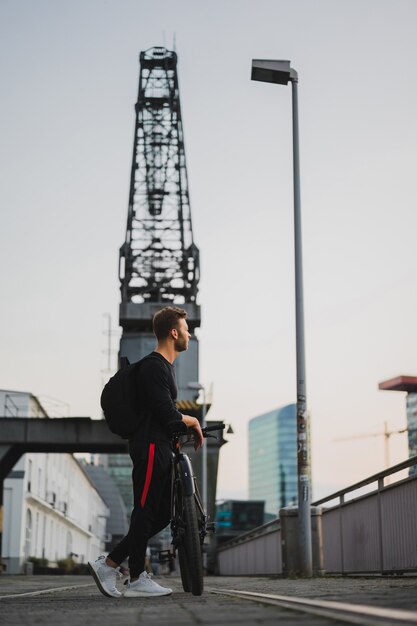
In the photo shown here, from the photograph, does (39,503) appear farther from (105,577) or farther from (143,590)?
(143,590)

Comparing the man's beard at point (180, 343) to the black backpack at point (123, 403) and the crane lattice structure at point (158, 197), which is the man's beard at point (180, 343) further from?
the crane lattice structure at point (158, 197)

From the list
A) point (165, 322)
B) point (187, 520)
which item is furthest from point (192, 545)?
point (165, 322)

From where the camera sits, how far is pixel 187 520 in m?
5.52

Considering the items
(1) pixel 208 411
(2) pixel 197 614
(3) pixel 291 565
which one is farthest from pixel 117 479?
(2) pixel 197 614

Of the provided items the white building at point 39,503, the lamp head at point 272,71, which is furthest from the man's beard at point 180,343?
the white building at point 39,503

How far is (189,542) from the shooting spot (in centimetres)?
546

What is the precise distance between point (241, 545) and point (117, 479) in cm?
14673

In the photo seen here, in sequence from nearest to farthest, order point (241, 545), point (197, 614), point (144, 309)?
point (197, 614), point (241, 545), point (144, 309)

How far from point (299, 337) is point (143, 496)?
9039 millimetres

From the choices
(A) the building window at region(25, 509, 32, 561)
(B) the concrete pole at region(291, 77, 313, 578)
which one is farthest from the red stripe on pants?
(A) the building window at region(25, 509, 32, 561)

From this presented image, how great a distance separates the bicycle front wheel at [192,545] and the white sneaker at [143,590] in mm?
187

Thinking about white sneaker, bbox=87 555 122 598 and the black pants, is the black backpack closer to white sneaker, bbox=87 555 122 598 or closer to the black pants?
the black pants

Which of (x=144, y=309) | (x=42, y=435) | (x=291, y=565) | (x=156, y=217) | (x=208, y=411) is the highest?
(x=156, y=217)

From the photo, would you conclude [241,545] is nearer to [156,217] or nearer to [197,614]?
[197,614]
